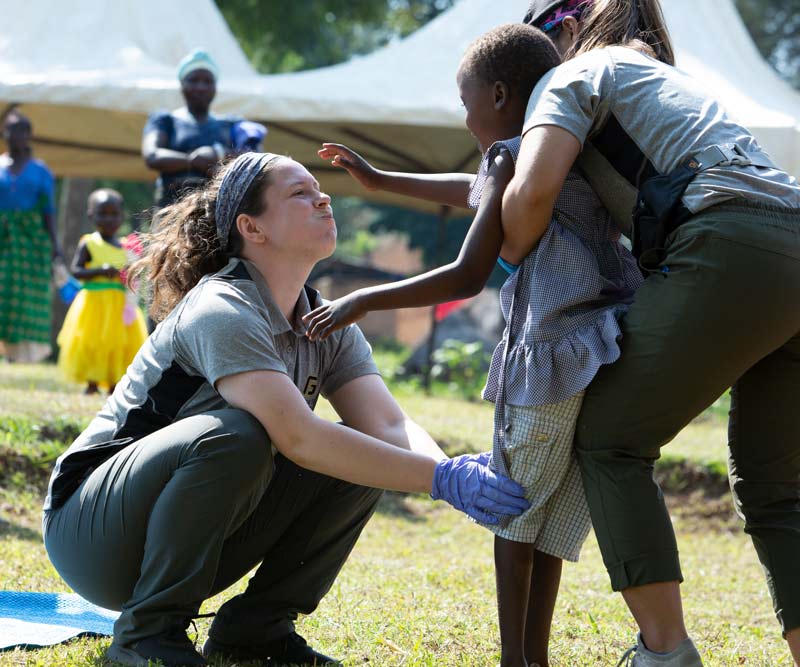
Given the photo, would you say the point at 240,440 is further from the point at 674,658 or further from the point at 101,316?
the point at 101,316

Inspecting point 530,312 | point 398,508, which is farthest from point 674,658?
point 398,508

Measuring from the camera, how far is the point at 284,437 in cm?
220

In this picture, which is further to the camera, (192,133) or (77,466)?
(192,133)

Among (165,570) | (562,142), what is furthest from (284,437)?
(562,142)

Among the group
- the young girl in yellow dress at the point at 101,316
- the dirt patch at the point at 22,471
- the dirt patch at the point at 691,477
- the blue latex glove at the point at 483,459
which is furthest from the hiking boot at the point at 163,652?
the young girl in yellow dress at the point at 101,316

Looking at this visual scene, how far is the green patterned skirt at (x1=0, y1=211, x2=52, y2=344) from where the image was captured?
7.60 m

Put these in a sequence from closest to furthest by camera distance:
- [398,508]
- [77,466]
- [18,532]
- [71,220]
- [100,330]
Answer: [77,466] < [18,532] < [398,508] < [100,330] < [71,220]

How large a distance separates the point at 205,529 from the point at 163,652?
274mm

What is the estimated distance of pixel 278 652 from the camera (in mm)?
2412

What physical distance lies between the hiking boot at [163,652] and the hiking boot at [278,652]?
0.62 ft

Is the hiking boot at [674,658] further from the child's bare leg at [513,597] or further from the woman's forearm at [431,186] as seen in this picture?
the woman's forearm at [431,186]

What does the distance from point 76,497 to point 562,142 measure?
4.37ft

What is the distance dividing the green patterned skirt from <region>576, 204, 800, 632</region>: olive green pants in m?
6.40

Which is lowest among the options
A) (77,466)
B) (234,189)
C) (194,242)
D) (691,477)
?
(691,477)
